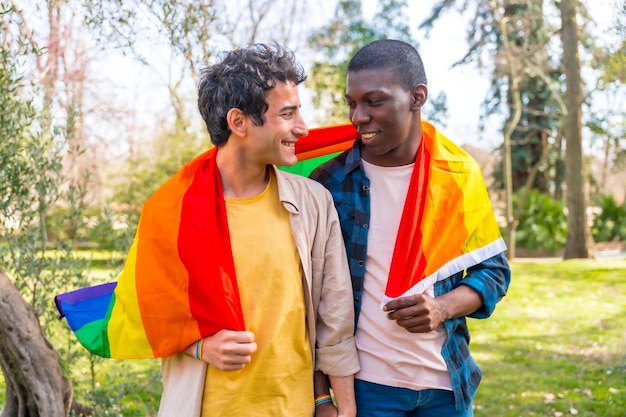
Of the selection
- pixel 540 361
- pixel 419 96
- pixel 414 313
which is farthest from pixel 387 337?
pixel 540 361

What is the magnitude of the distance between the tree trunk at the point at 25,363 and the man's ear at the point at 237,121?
69.6 inches

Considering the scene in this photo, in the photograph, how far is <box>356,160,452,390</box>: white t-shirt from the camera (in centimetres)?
247

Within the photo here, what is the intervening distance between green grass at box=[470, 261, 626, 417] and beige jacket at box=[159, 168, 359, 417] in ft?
13.9

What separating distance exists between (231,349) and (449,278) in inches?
34.1

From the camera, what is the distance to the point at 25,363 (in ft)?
11.8

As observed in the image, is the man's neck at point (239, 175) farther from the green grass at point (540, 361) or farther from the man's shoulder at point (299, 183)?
the green grass at point (540, 361)

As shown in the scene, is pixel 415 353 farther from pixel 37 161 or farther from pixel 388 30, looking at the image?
pixel 388 30

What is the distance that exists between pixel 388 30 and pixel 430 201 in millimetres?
19864

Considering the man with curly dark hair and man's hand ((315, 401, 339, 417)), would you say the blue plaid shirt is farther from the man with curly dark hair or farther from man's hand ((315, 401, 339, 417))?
man's hand ((315, 401, 339, 417))

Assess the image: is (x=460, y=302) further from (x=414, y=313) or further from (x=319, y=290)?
(x=319, y=290)

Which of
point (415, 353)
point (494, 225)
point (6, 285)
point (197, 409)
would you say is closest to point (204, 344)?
point (197, 409)

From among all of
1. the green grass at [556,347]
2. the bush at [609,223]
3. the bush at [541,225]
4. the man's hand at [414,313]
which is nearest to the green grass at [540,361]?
the green grass at [556,347]

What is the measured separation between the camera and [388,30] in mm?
21609

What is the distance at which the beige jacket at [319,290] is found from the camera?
2.36 m
